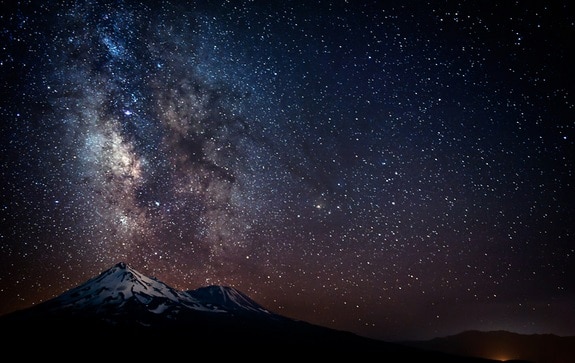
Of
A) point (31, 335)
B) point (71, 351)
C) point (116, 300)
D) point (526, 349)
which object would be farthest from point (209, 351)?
point (526, 349)

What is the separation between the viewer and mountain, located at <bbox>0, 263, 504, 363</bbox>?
49.7 m

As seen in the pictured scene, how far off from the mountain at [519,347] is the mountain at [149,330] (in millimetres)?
127604

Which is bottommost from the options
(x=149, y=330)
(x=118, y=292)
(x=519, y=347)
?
(x=519, y=347)

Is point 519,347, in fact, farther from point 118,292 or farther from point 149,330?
point 118,292

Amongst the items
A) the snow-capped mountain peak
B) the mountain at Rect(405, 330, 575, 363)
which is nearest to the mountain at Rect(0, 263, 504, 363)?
the snow-capped mountain peak

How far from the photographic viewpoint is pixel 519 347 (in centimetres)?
16938

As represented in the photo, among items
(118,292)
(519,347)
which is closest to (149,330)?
(118,292)

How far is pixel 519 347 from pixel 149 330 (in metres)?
198

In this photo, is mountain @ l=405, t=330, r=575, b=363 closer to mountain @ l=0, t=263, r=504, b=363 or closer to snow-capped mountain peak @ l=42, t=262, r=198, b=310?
mountain @ l=0, t=263, r=504, b=363

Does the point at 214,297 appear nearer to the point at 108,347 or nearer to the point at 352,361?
the point at 108,347

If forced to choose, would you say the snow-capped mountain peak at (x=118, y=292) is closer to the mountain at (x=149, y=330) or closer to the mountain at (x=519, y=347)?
the mountain at (x=149, y=330)

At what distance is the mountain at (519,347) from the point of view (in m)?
147

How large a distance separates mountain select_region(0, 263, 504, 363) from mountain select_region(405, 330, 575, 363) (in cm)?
12760


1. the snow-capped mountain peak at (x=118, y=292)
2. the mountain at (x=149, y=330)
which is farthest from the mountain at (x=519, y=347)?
the snow-capped mountain peak at (x=118, y=292)
